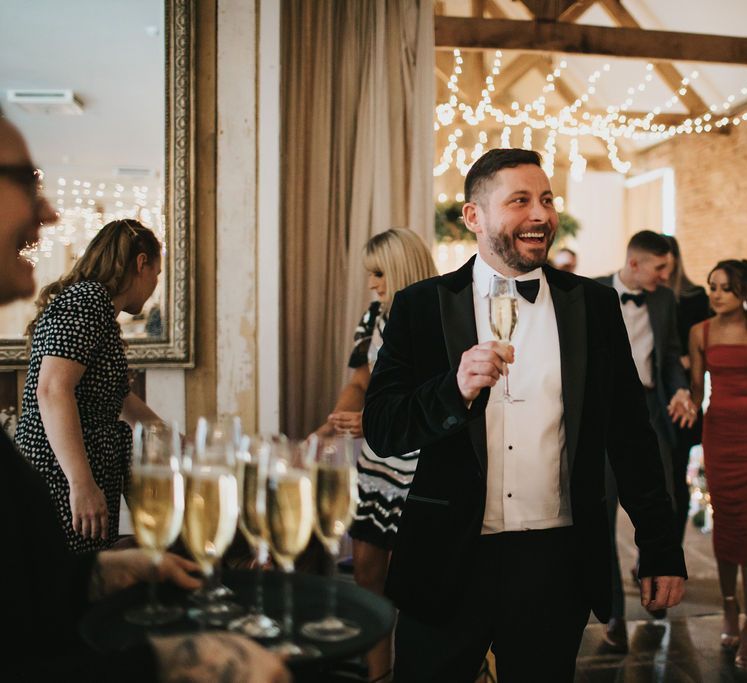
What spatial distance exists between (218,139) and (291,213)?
63 centimetres

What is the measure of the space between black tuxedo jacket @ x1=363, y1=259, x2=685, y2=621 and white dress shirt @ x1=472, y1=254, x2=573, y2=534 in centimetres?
5

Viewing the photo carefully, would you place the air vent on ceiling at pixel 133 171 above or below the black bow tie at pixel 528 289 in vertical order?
above

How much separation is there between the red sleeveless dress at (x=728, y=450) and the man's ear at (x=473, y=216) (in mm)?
2140

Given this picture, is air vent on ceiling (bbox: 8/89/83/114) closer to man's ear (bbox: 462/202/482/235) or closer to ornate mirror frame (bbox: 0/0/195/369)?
ornate mirror frame (bbox: 0/0/195/369)

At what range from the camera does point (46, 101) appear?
3.04 metres

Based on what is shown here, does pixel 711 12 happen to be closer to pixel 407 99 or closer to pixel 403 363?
pixel 407 99

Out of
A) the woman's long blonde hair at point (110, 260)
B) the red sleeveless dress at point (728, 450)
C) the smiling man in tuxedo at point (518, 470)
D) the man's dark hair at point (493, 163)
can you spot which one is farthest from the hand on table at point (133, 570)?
the red sleeveless dress at point (728, 450)

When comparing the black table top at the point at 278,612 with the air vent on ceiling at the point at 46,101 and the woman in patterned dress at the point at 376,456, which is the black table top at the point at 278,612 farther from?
the air vent on ceiling at the point at 46,101

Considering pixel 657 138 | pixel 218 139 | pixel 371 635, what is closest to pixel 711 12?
pixel 657 138

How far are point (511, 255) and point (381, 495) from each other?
3.53ft

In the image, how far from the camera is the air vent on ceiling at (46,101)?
3029 millimetres

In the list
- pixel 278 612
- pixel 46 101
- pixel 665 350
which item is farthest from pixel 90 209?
pixel 665 350

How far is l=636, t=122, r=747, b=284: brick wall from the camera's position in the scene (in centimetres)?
950

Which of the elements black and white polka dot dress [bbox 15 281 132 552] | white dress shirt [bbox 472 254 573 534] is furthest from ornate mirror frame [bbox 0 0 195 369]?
white dress shirt [bbox 472 254 573 534]
